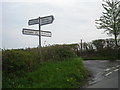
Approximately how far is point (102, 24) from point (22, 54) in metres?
19.0

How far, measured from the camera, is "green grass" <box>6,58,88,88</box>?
998 cm

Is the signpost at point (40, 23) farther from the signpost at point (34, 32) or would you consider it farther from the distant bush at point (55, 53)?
the distant bush at point (55, 53)

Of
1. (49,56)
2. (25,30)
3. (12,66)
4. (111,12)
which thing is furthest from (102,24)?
(12,66)

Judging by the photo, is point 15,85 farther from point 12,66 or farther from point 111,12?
point 111,12

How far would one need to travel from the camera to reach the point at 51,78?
35.3 ft

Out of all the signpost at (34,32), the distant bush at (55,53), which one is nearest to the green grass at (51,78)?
the distant bush at (55,53)

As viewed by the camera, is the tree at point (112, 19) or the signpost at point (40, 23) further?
the tree at point (112, 19)

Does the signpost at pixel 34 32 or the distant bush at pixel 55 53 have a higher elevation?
the signpost at pixel 34 32

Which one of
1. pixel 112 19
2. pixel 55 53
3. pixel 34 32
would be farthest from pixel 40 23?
pixel 112 19

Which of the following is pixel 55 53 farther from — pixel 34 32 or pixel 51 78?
pixel 51 78

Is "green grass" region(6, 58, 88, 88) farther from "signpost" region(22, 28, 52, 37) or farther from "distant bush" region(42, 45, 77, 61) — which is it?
"signpost" region(22, 28, 52, 37)

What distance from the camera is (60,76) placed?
36.5 feet

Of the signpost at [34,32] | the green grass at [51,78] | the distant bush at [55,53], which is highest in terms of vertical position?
the signpost at [34,32]

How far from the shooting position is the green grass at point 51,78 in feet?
32.8
